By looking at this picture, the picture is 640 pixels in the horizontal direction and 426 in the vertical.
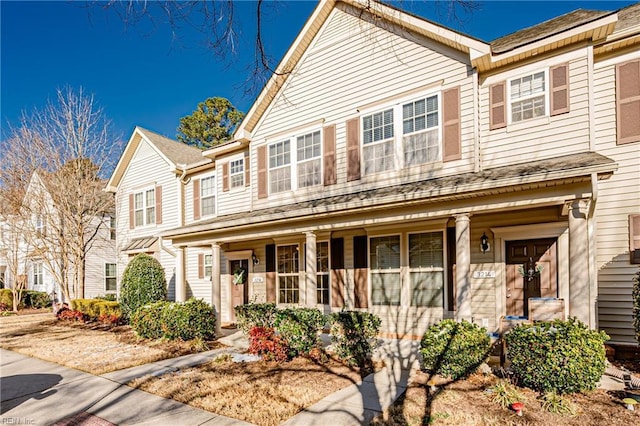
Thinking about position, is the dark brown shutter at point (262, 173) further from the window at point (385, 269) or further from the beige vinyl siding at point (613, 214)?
the beige vinyl siding at point (613, 214)

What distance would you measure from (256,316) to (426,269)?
4.06 metres

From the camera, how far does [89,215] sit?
59.7 feet

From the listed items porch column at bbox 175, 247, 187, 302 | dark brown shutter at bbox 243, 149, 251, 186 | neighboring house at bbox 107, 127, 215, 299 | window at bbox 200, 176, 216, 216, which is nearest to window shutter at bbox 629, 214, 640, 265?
dark brown shutter at bbox 243, 149, 251, 186

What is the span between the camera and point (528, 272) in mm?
8359

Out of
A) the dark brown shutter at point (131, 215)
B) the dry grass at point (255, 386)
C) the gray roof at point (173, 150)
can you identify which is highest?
the gray roof at point (173, 150)

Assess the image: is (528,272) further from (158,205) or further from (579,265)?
(158,205)

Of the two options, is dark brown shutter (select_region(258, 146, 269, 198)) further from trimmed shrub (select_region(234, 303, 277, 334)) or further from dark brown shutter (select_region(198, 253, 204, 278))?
dark brown shutter (select_region(198, 253, 204, 278))

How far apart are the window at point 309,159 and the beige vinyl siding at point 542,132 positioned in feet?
13.9

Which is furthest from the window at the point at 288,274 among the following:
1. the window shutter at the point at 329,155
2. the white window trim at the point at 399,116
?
the white window trim at the point at 399,116

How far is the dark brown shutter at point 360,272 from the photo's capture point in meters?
10.4

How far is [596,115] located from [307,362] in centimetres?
739

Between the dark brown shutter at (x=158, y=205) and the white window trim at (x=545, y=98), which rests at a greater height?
the white window trim at (x=545, y=98)

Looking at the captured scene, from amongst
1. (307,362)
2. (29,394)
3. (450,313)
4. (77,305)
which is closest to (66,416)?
(29,394)

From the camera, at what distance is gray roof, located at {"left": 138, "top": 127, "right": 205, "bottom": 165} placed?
16703mm
